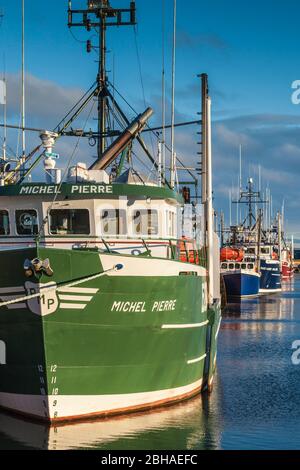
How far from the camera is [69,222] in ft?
67.3

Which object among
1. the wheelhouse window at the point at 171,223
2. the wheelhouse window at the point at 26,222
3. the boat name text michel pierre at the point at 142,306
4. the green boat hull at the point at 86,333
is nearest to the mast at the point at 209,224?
the wheelhouse window at the point at 171,223

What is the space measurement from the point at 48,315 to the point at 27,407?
9.25 feet

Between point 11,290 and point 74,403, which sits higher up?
point 11,290

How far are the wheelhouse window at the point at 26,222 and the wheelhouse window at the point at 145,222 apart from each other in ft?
9.00

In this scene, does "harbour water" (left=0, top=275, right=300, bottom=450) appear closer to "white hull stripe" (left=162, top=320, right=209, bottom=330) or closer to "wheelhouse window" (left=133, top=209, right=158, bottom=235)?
"white hull stripe" (left=162, top=320, right=209, bottom=330)

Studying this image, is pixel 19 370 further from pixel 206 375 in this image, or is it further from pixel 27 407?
pixel 206 375

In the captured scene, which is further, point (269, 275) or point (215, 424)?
point (269, 275)

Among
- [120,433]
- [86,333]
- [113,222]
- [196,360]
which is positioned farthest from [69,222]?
[120,433]

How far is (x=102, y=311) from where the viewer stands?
17.8 m

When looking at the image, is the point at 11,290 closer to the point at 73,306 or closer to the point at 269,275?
the point at 73,306

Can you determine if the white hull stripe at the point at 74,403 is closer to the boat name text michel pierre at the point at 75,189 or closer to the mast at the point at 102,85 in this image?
the boat name text michel pierre at the point at 75,189

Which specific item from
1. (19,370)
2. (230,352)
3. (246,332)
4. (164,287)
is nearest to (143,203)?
(164,287)

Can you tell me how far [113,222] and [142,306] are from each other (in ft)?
10.1

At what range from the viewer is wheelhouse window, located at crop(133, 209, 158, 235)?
2094 centimetres
